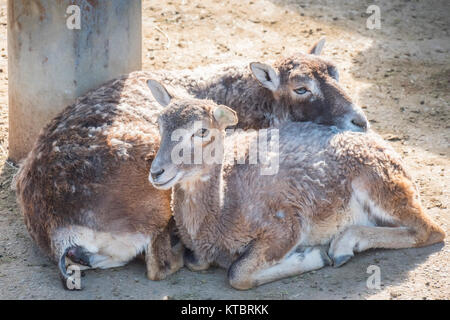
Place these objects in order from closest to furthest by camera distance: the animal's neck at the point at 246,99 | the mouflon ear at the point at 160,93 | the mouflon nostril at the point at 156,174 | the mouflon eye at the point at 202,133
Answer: the mouflon nostril at the point at 156,174, the mouflon eye at the point at 202,133, the mouflon ear at the point at 160,93, the animal's neck at the point at 246,99

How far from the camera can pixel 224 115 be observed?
6.36m

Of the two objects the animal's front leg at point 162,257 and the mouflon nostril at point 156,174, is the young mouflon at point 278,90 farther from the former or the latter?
the mouflon nostril at point 156,174

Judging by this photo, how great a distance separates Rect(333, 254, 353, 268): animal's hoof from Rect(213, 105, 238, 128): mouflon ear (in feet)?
5.39

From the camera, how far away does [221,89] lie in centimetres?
814

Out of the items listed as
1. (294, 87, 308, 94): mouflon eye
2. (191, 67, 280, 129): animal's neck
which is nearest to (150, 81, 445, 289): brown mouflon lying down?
(294, 87, 308, 94): mouflon eye

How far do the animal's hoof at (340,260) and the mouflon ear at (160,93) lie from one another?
7.29 feet

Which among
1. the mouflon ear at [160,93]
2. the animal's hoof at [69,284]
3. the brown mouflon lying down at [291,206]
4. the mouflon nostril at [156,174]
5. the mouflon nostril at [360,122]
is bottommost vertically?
the animal's hoof at [69,284]

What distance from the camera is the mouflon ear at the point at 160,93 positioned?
22.3 ft

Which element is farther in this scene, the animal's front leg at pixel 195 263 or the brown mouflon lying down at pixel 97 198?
the animal's front leg at pixel 195 263

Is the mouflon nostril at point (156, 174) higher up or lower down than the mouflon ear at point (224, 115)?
lower down

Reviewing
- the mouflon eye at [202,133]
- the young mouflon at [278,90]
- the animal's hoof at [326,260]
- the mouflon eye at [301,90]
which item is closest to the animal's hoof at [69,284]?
the mouflon eye at [202,133]

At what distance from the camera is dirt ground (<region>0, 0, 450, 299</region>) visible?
6332mm

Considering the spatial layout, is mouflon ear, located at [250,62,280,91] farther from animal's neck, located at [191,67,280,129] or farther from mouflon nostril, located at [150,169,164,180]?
mouflon nostril, located at [150,169,164,180]

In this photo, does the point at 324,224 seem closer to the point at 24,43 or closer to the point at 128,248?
the point at 128,248
